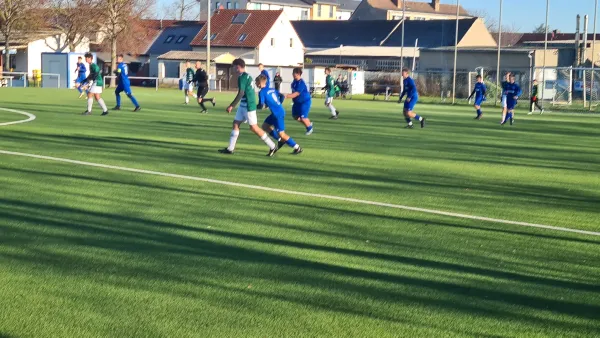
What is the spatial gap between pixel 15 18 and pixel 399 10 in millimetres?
84976

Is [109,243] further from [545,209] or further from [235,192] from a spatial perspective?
[545,209]

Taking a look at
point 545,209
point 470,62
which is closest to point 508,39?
point 470,62

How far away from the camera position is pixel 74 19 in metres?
80.6

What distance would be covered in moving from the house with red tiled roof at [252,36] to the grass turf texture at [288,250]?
74.6 metres

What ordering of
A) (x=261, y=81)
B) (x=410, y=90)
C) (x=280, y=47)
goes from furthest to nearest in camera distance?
1. (x=280, y=47)
2. (x=410, y=90)
3. (x=261, y=81)

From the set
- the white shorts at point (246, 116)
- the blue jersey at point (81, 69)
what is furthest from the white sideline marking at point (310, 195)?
the blue jersey at point (81, 69)

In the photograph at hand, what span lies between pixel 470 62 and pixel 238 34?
29.6 meters

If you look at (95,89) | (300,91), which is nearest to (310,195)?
(300,91)

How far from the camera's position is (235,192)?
11.5 m

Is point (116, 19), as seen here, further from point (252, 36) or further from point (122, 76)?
point (122, 76)

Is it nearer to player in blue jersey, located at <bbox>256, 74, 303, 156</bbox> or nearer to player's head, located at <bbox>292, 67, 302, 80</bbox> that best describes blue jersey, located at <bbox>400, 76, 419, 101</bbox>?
player's head, located at <bbox>292, 67, 302, 80</bbox>

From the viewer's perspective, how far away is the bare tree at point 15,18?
72312 millimetres

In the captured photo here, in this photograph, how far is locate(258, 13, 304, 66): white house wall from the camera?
91125 millimetres

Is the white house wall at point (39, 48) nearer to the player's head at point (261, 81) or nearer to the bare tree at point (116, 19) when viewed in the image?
the bare tree at point (116, 19)
